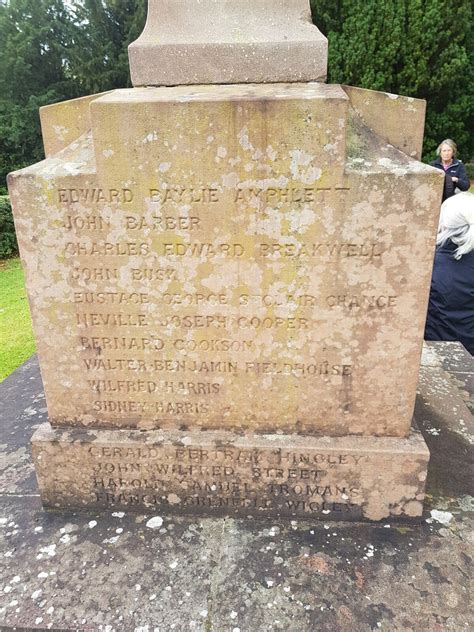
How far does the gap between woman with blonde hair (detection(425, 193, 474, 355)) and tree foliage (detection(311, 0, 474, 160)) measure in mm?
11876

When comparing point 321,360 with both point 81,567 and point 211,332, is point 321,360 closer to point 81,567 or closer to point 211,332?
point 211,332

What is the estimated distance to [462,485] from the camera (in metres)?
2.58

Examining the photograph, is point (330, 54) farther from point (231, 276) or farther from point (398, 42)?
point (231, 276)

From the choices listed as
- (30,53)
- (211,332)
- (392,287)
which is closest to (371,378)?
(392,287)

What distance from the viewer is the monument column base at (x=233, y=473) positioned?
2.36 meters

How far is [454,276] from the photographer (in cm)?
480

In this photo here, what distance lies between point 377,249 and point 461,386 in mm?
1981

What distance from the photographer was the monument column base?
2.36 meters

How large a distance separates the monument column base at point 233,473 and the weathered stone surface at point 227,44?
5.87 feet

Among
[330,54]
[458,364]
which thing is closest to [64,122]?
[458,364]

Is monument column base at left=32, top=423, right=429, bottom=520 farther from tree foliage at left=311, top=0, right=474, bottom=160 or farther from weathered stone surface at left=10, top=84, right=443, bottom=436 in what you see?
tree foliage at left=311, top=0, right=474, bottom=160

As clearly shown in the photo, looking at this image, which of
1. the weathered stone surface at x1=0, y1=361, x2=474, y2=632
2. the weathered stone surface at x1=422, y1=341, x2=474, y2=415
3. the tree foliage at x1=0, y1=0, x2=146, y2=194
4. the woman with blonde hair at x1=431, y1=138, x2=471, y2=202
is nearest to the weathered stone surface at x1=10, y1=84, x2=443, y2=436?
the weathered stone surface at x1=0, y1=361, x2=474, y2=632

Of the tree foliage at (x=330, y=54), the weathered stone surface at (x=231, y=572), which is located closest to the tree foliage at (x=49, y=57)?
the tree foliage at (x=330, y=54)

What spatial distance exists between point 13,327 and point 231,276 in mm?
5198
